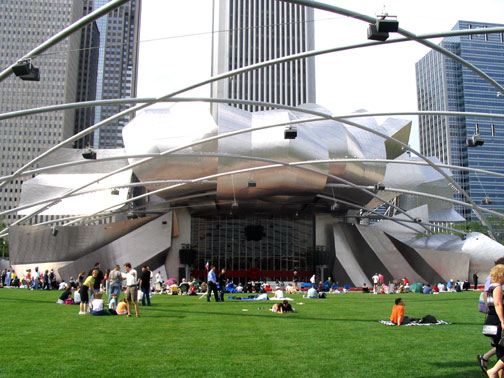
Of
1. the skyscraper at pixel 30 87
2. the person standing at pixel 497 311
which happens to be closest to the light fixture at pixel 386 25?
the person standing at pixel 497 311

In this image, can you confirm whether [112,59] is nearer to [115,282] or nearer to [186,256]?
[186,256]

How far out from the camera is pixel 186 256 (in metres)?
43.3

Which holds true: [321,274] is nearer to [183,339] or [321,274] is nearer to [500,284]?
[183,339]

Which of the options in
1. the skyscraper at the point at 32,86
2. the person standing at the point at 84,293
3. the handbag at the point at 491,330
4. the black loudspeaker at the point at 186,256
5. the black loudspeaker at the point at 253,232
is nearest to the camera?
the handbag at the point at 491,330

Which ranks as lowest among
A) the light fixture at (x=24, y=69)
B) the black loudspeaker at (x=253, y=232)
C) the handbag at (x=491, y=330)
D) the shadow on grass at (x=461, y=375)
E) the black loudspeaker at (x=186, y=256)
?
the shadow on grass at (x=461, y=375)

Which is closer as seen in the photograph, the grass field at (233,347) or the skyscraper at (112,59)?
the grass field at (233,347)

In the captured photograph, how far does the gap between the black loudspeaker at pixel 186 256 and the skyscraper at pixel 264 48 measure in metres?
67.1

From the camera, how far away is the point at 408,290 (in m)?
32.5

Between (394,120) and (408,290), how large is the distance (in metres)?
15.7

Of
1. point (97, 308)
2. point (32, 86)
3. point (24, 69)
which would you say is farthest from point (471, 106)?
point (24, 69)

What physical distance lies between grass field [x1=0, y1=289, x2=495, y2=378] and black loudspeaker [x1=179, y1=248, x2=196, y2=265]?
30.1 metres

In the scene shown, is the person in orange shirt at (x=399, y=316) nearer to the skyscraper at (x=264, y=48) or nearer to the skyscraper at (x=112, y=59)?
the skyscraper at (x=264, y=48)

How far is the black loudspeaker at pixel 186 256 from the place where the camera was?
43.2m

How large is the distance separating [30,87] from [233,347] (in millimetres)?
120849
